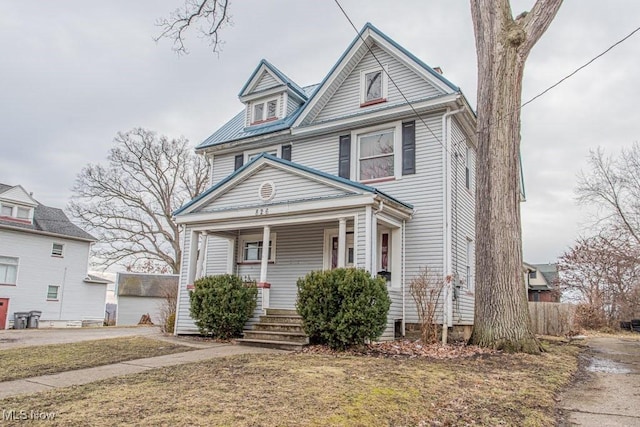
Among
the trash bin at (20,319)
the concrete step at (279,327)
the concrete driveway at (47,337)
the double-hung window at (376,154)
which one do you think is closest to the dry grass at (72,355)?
the concrete driveway at (47,337)

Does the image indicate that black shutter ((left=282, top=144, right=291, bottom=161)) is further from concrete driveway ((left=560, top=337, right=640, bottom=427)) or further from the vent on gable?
concrete driveway ((left=560, top=337, right=640, bottom=427))

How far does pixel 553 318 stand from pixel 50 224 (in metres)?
26.0

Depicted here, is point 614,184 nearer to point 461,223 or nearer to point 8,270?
point 461,223

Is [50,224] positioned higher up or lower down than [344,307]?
higher up

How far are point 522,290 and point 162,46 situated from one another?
37.3 feet

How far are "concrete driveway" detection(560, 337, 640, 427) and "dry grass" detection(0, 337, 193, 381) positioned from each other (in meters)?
6.23

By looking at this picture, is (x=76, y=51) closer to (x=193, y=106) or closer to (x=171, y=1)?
(x=171, y=1)

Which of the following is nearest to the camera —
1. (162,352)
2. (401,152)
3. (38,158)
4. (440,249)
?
(162,352)

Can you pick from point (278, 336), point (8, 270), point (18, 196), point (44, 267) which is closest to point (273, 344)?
point (278, 336)

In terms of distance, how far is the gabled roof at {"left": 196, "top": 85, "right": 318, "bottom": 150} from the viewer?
13.8 meters

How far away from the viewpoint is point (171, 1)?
1201 cm

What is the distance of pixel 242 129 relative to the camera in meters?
15.2

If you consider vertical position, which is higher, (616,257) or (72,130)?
(72,130)

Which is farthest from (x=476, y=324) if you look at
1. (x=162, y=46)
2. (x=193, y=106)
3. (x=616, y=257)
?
(x=616, y=257)
